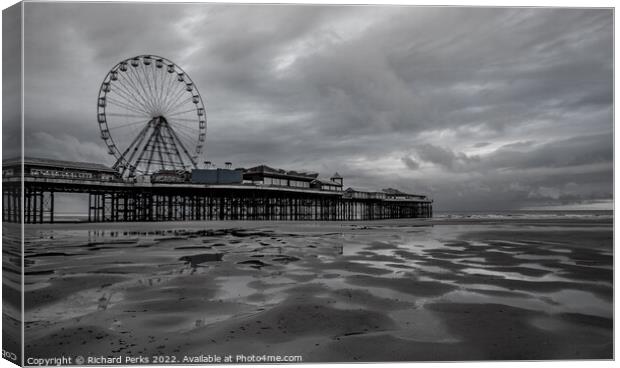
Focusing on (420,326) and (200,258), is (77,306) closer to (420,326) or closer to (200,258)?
(200,258)

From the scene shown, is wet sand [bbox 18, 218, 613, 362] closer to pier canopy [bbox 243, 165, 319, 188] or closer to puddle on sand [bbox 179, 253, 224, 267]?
puddle on sand [bbox 179, 253, 224, 267]

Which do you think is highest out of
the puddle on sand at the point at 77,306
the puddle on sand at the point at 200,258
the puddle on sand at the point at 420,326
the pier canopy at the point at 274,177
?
the pier canopy at the point at 274,177

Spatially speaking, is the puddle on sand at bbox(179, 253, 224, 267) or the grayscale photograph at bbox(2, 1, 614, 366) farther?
the puddle on sand at bbox(179, 253, 224, 267)

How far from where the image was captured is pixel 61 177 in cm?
2441

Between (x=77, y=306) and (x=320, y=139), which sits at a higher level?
(x=320, y=139)

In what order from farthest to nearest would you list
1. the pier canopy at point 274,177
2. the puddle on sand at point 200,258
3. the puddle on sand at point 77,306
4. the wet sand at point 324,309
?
the pier canopy at point 274,177 < the puddle on sand at point 200,258 < the puddle on sand at point 77,306 < the wet sand at point 324,309

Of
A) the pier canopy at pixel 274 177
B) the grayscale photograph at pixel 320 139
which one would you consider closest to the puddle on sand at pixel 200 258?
the grayscale photograph at pixel 320 139

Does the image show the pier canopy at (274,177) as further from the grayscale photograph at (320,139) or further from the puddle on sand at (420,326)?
the puddle on sand at (420,326)

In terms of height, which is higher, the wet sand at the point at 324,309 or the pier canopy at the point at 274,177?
the pier canopy at the point at 274,177

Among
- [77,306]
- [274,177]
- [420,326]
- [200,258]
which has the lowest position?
[420,326]

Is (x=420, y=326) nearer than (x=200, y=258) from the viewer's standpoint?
Yes

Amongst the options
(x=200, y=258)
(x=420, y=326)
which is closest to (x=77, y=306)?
(x=200, y=258)

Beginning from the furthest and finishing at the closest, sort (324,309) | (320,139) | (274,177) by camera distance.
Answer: (274,177), (320,139), (324,309)

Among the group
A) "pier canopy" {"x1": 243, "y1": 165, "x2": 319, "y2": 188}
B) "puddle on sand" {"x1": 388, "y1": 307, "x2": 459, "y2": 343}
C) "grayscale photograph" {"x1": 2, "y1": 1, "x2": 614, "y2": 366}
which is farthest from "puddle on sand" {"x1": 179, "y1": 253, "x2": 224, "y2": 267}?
"pier canopy" {"x1": 243, "y1": 165, "x2": 319, "y2": 188}
